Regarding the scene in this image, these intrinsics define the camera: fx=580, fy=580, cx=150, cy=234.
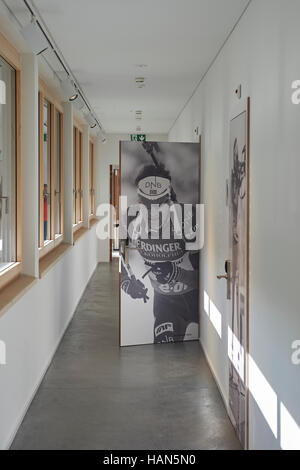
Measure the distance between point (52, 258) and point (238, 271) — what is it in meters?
2.87

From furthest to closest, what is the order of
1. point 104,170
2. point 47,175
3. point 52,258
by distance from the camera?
point 104,170 < point 47,175 < point 52,258

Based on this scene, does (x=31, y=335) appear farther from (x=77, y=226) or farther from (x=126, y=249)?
(x=77, y=226)

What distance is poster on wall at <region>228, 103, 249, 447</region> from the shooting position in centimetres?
387

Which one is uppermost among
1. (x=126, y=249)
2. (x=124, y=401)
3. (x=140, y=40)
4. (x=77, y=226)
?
(x=140, y=40)

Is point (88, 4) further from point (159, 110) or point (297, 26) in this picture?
point (159, 110)

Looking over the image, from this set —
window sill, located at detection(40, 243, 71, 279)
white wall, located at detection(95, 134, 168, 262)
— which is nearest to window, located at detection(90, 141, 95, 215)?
white wall, located at detection(95, 134, 168, 262)

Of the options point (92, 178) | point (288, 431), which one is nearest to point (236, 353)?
point (288, 431)

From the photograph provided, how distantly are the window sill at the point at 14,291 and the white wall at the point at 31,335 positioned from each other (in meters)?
0.06

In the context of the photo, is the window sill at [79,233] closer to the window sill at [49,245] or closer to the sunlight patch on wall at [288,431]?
the window sill at [49,245]

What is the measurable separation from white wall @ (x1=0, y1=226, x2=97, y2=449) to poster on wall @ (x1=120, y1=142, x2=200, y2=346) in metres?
0.82

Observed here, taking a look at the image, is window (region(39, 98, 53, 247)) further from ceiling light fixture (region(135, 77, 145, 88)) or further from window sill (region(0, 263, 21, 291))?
window sill (region(0, 263, 21, 291))

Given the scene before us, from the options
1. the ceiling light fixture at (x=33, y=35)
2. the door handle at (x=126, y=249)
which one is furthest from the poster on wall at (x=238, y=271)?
the door handle at (x=126, y=249)

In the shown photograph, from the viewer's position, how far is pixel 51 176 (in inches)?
286

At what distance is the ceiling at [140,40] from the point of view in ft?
13.3
